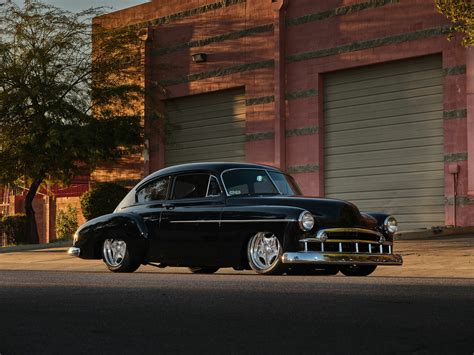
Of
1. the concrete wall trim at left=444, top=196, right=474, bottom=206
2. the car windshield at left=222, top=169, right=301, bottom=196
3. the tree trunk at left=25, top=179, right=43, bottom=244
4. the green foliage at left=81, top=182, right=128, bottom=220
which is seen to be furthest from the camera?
the tree trunk at left=25, top=179, right=43, bottom=244

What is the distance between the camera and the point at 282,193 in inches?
517

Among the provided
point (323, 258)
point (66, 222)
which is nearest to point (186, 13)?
point (66, 222)

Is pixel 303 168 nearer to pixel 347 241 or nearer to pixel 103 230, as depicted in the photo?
pixel 103 230

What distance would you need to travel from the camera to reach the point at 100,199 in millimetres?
28578

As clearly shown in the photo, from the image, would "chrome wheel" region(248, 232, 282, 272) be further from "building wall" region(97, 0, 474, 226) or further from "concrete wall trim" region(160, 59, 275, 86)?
"concrete wall trim" region(160, 59, 275, 86)

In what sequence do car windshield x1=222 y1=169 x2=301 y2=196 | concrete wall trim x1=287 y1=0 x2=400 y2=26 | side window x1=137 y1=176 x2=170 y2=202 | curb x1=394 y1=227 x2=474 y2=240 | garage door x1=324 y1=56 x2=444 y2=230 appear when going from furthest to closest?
concrete wall trim x1=287 y1=0 x2=400 y2=26
garage door x1=324 y1=56 x2=444 y2=230
curb x1=394 y1=227 x2=474 y2=240
side window x1=137 y1=176 x2=170 y2=202
car windshield x1=222 y1=169 x2=301 y2=196

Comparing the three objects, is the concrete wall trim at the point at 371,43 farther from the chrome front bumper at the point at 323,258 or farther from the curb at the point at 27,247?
the chrome front bumper at the point at 323,258

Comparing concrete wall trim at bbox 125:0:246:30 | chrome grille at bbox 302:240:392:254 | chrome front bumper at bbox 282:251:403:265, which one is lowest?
chrome front bumper at bbox 282:251:403:265

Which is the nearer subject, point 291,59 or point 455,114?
point 455,114

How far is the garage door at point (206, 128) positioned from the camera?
30047mm

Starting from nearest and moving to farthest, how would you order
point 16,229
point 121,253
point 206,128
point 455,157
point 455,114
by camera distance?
point 121,253, point 455,157, point 455,114, point 16,229, point 206,128

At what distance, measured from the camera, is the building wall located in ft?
79.9

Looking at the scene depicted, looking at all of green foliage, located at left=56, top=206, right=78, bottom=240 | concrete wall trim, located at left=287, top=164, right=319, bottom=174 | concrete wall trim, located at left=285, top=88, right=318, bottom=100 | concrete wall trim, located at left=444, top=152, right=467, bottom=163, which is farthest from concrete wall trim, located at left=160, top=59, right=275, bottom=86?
concrete wall trim, located at left=444, top=152, right=467, bottom=163

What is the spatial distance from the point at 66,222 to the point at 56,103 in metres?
7.57
